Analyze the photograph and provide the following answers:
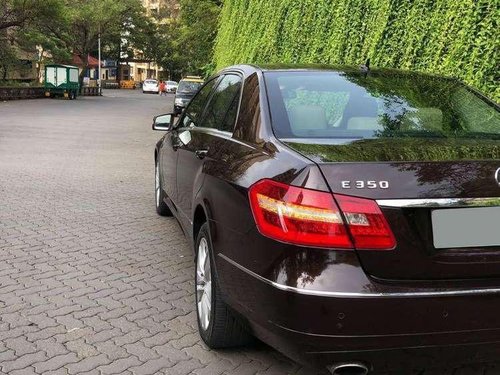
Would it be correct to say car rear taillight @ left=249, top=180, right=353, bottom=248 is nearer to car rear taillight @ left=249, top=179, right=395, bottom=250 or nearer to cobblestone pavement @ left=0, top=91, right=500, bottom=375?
car rear taillight @ left=249, top=179, right=395, bottom=250

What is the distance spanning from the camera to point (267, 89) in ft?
11.4

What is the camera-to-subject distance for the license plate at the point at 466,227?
249 cm

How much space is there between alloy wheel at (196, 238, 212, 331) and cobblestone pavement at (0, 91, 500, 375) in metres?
0.19

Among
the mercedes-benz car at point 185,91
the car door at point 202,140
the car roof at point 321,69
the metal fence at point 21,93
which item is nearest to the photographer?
the car door at point 202,140

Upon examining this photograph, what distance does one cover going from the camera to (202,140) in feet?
13.4

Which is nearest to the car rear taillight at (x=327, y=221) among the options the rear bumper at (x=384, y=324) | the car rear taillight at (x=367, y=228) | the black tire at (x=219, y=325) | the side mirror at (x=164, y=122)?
the car rear taillight at (x=367, y=228)

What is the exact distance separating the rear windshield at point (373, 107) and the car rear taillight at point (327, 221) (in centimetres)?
62

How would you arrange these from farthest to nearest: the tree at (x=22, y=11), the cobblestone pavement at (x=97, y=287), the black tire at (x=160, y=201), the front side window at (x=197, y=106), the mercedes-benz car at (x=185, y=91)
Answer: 1. the tree at (x=22, y=11)
2. the mercedes-benz car at (x=185, y=91)
3. the black tire at (x=160, y=201)
4. the front side window at (x=197, y=106)
5. the cobblestone pavement at (x=97, y=287)

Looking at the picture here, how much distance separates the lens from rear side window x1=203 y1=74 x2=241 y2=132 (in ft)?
12.4

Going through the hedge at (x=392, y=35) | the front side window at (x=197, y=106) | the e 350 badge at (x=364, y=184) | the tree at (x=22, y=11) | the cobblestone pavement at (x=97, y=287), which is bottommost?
the cobblestone pavement at (x=97, y=287)

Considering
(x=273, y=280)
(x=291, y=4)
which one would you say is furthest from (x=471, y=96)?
(x=291, y=4)

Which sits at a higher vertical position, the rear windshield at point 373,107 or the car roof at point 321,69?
the car roof at point 321,69

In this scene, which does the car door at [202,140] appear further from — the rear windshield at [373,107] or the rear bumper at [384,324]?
the rear bumper at [384,324]

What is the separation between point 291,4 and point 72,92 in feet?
120
